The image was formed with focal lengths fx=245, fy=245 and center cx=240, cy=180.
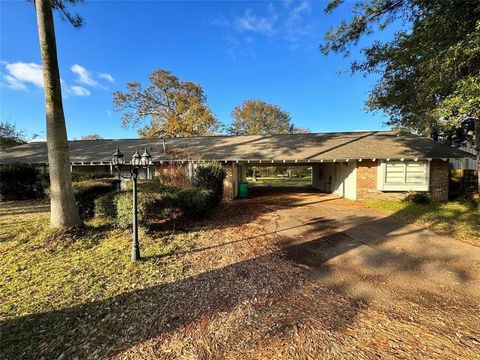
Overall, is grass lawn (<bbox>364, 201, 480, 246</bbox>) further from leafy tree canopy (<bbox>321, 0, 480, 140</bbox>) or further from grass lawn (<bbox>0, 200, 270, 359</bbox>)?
grass lawn (<bbox>0, 200, 270, 359</bbox>)

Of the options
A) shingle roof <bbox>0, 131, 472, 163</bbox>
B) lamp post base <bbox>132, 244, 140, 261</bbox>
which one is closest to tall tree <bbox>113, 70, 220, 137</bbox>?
shingle roof <bbox>0, 131, 472, 163</bbox>

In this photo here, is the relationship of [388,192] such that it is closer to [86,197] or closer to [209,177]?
[209,177]

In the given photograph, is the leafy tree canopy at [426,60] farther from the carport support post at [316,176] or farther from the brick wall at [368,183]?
the carport support post at [316,176]

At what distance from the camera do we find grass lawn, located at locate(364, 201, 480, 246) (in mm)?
7000

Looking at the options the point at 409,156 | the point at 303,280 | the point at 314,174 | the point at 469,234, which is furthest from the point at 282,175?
the point at 303,280

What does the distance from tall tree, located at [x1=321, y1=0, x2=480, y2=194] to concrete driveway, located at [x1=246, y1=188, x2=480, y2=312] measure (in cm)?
341

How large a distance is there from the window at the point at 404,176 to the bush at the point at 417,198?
44cm

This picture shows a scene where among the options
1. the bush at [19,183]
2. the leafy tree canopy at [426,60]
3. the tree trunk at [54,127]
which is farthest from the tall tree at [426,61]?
the bush at [19,183]

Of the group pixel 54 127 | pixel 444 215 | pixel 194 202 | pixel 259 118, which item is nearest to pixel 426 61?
pixel 444 215

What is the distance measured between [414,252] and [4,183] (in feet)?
57.0

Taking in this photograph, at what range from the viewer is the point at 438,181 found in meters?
12.2

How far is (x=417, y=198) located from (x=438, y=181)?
1.79 metres

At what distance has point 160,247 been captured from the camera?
5762 millimetres

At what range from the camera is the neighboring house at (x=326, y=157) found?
12195 mm
